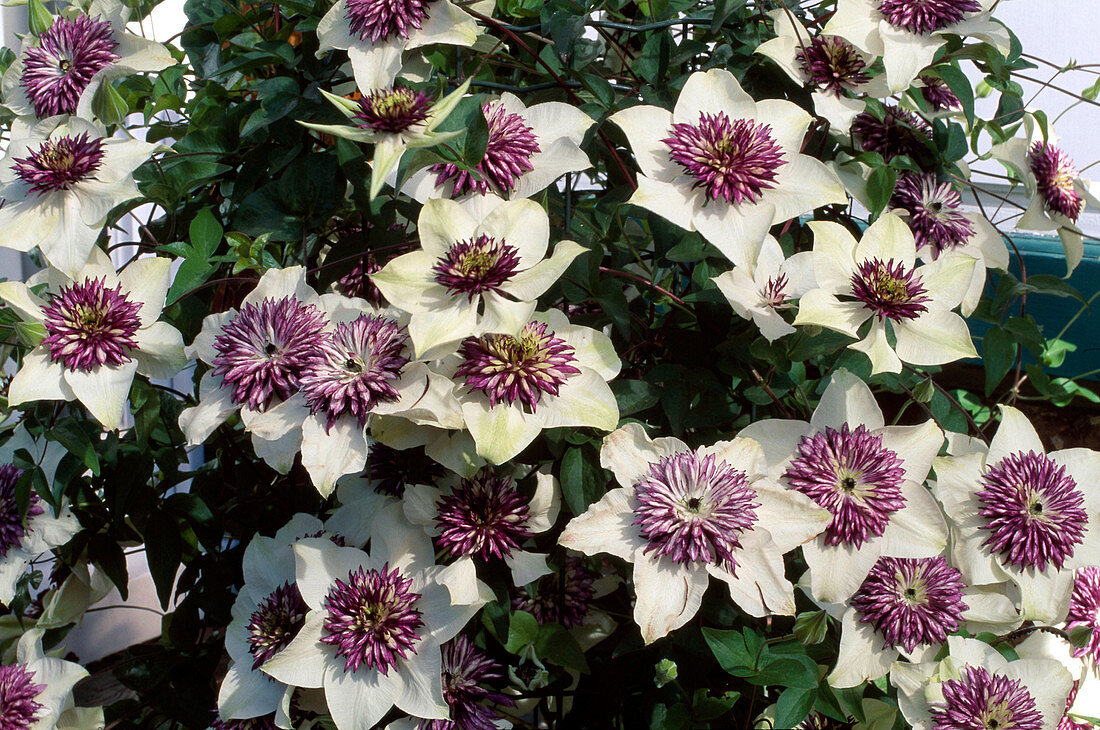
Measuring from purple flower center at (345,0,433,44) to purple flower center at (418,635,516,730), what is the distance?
1.38ft

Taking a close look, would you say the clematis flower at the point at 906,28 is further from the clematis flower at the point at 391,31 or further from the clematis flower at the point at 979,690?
the clematis flower at the point at 979,690

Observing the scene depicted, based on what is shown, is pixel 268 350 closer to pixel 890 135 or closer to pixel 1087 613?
pixel 890 135

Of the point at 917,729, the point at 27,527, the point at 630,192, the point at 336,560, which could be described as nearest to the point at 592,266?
the point at 630,192

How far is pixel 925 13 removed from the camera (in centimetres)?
59

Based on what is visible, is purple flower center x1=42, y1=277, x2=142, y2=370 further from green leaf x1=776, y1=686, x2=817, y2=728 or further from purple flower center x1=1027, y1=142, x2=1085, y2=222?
purple flower center x1=1027, y1=142, x2=1085, y2=222

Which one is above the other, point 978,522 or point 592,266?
point 592,266

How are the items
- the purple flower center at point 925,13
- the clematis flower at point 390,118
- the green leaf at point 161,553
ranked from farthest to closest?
the green leaf at point 161,553 → the purple flower center at point 925,13 → the clematis flower at point 390,118

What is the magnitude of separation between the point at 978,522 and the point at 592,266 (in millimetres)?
328

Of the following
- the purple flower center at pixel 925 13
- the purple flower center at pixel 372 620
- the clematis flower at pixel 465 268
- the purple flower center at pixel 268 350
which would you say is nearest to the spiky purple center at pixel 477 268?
the clematis flower at pixel 465 268

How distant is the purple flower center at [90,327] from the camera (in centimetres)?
58

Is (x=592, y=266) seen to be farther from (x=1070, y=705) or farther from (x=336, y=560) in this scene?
(x=1070, y=705)

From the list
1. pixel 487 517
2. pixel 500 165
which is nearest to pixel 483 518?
pixel 487 517

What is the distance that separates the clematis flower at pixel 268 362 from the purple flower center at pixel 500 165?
12cm

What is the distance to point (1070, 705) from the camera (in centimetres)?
63
